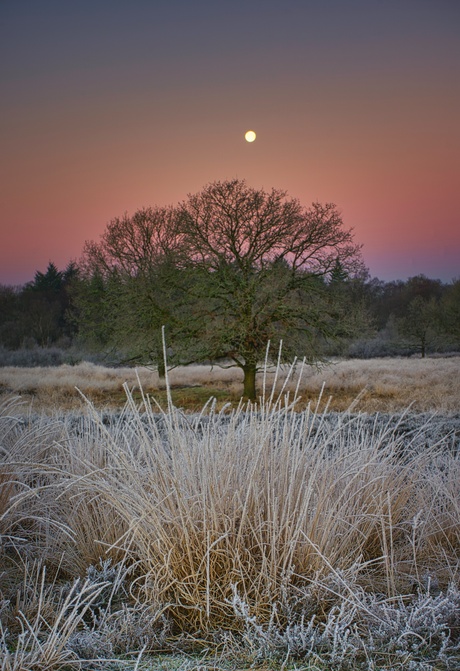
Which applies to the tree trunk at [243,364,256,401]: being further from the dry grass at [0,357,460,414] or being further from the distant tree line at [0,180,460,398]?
the dry grass at [0,357,460,414]

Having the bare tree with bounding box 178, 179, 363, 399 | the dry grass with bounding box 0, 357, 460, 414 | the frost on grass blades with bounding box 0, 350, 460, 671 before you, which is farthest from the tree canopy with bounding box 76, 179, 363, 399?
the frost on grass blades with bounding box 0, 350, 460, 671

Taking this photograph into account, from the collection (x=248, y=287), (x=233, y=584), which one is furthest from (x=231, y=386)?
(x=233, y=584)

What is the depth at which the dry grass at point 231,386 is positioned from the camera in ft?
44.4

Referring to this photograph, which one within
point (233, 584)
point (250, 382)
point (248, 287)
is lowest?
point (250, 382)

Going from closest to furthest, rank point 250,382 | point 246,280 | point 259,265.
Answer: point 246,280 < point 259,265 < point 250,382

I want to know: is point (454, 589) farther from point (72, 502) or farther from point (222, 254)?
point (222, 254)

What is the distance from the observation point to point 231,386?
1756 cm

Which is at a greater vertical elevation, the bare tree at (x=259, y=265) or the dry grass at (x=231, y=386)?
the bare tree at (x=259, y=265)

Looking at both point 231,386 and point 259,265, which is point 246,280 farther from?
point 231,386

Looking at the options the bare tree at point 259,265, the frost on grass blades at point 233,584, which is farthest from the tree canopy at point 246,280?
the frost on grass blades at point 233,584

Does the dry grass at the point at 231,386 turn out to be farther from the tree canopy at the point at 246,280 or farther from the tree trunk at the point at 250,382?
the tree canopy at the point at 246,280

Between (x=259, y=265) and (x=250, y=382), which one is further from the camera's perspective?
(x=250, y=382)

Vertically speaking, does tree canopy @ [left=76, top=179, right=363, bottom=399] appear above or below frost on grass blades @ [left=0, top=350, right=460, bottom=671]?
above

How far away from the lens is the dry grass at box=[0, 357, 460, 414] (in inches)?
533
